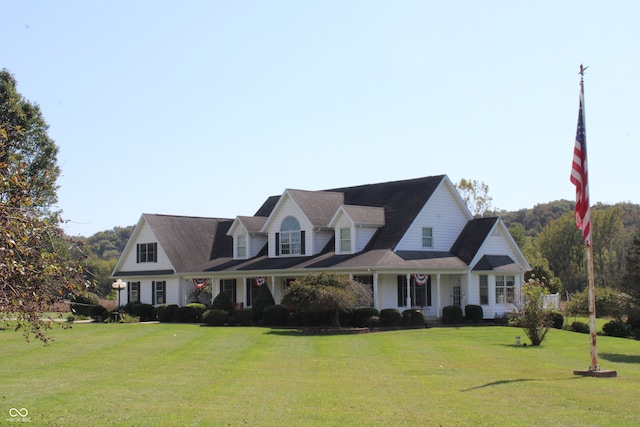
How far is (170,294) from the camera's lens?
49344 mm

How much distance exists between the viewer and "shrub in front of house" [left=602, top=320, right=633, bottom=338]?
36.1 metres

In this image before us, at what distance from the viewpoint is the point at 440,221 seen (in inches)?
1672

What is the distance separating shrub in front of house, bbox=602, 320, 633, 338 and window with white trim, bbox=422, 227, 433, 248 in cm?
993

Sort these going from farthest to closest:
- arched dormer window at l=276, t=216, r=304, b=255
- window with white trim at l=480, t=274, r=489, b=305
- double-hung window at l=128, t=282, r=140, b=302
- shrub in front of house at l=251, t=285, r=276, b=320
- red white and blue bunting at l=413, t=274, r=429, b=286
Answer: double-hung window at l=128, t=282, r=140, b=302 → arched dormer window at l=276, t=216, r=304, b=255 → shrub in front of house at l=251, t=285, r=276, b=320 → window with white trim at l=480, t=274, r=489, b=305 → red white and blue bunting at l=413, t=274, r=429, b=286

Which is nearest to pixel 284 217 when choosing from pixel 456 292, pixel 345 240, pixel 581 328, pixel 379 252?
pixel 345 240

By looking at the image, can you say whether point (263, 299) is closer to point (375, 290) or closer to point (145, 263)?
point (375, 290)

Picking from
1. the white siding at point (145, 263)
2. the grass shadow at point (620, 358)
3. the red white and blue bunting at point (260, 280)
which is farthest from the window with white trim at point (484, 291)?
the white siding at point (145, 263)

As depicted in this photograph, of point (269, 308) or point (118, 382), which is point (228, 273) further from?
point (118, 382)

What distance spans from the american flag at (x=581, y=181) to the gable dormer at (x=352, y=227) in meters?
21.2

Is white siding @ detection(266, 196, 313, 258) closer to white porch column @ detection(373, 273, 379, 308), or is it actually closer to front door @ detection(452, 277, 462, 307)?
white porch column @ detection(373, 273, 379, 308)

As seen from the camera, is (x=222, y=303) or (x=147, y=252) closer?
(x=222, y=303)

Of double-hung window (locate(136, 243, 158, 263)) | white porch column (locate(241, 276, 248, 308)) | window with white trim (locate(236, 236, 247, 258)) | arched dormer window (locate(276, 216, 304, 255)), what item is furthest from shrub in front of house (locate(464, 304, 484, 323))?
double-hung window (locate(136, 243, 158, 263))

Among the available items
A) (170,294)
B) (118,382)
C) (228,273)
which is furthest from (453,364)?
(170,294)

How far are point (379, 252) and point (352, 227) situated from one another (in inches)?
93.4
